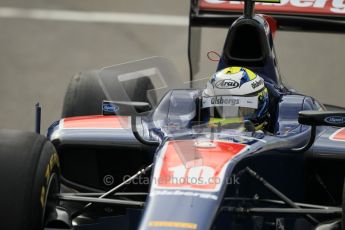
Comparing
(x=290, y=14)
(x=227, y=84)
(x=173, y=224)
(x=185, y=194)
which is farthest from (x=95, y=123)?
(x=290, y=14)

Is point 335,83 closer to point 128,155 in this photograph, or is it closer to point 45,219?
point 128,155

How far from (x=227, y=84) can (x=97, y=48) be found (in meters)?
4.91

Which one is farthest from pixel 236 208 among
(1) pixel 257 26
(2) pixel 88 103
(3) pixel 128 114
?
(2) pixel 88 103

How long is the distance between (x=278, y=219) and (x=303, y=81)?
465 centimetres

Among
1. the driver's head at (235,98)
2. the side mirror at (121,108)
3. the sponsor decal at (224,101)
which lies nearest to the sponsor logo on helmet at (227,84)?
the driver's head at (235,98)

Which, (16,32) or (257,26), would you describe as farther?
(16,32)

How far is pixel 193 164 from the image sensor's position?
14.6 feet

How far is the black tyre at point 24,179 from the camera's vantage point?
4477mm

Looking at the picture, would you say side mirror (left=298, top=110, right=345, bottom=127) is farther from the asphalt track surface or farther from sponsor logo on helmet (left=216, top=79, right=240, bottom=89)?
the asphalt track surface

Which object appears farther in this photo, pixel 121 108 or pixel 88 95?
pixel 88 95

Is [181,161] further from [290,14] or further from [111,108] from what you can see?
[290,14]

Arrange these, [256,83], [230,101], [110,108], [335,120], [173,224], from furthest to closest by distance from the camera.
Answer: [256,83], [230,101], [110,108], [335,120], [173,224]

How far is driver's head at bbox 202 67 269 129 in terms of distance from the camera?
5129 millimetres

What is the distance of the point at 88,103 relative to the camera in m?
6.71
